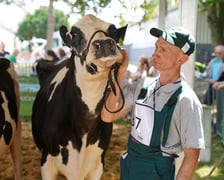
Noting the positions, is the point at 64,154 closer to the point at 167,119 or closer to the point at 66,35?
the point at 66,35

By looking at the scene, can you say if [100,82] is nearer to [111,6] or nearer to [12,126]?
[12,126]

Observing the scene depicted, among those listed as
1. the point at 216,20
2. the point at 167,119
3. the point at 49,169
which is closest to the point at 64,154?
the point at 49,169

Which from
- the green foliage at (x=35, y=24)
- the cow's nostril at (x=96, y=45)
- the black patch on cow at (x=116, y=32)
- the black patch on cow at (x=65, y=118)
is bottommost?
the black patch on cow at (x=65, y=118)

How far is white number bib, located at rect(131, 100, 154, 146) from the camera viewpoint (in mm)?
2287

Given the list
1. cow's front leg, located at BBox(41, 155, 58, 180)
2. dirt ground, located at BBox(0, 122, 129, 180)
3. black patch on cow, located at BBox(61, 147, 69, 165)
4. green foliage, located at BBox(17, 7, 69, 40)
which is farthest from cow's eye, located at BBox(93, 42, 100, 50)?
green foliage, located at BBox(17, 7, 69, 40)

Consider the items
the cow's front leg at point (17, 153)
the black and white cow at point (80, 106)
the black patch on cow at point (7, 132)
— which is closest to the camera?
the black and white cow at point (80, 106)

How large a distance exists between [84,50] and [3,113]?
133 cm

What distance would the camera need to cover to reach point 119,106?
2531mm

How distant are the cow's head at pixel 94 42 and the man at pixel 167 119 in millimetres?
373

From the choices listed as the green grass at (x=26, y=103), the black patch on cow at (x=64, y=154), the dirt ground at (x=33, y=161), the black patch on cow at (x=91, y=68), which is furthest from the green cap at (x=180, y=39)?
the green grass at (x=26, y=103)

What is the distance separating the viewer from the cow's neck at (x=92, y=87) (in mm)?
2882

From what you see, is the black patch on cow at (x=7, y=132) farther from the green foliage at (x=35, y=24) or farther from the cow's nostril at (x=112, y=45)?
the green foliage at (x=35, y=24)

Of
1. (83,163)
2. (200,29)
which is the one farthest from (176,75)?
(200,29)

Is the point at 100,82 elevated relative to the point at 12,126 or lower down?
elevated
